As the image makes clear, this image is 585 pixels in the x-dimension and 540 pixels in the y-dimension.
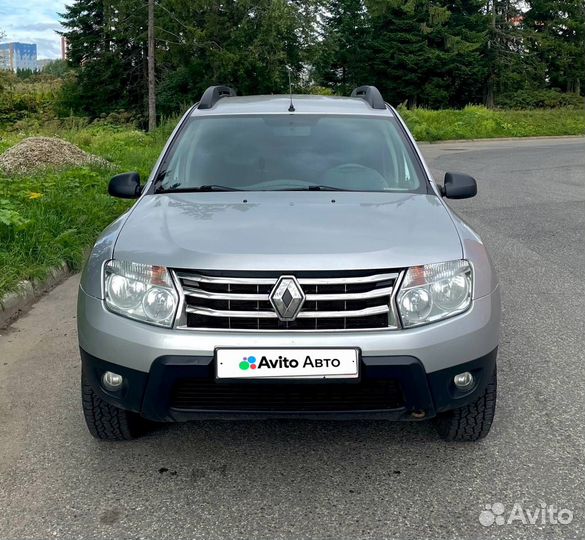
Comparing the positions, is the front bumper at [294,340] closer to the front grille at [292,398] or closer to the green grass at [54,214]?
the front grille at [292,398]

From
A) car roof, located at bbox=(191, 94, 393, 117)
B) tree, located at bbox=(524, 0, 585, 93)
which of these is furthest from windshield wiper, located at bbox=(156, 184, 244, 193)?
tree, located at bbox=(524, 0, 585, 93)

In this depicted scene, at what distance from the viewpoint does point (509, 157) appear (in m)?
19.7

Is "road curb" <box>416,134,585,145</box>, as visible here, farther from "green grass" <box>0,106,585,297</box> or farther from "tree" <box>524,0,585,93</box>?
"tree" <box>524,0,585,93</box>

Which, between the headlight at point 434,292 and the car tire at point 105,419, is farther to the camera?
the car tire at point 105,419

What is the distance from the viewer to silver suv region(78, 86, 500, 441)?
2.59m

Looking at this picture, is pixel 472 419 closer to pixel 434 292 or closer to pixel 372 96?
pixel 434 292

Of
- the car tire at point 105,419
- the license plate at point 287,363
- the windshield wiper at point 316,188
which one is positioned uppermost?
the windshield wiper at point 316,188

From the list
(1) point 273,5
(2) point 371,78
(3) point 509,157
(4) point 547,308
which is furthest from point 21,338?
(2) point 371,78

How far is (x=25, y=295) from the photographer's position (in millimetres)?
5430

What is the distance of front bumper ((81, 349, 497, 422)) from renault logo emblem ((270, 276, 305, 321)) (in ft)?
0.88

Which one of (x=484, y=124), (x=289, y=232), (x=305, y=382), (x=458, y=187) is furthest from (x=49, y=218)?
(x=484, y=124)

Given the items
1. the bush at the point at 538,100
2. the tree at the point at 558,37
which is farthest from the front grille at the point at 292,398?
the tree at the point at 558,37

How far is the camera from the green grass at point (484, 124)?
91.8ft

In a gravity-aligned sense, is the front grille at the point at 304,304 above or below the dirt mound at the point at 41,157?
above
